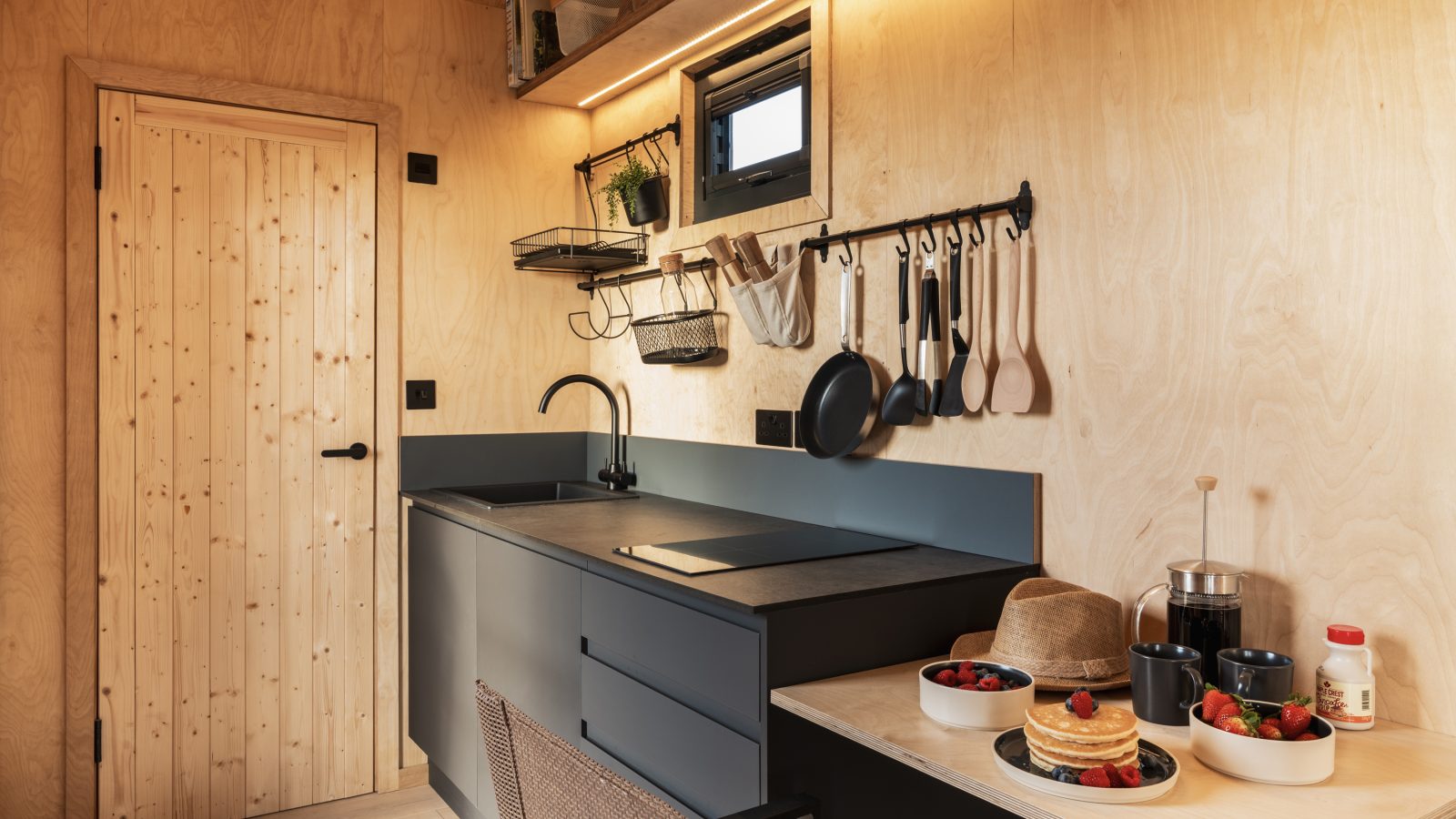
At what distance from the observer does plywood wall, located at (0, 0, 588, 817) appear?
103 inches

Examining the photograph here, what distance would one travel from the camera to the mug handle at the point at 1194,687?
4.43 ft

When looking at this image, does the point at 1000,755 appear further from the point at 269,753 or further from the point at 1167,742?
the point at 269,753

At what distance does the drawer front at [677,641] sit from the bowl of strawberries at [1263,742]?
0.65 m

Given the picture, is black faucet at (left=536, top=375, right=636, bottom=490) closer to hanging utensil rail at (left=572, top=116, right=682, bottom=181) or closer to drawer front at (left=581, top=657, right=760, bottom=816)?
hanging utensil rail at (left=572, top=116, right=682, bottom=181)

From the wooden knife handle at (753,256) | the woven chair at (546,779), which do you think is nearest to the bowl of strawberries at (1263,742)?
the woven chair at (546,779)

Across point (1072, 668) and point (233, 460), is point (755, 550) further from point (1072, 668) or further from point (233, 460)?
point (233, 460)

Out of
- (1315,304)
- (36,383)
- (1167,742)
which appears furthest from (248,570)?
(1315,304)

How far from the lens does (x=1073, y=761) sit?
116cm

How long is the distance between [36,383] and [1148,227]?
2695 millimetres

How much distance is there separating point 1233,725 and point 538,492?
2480 millimetres

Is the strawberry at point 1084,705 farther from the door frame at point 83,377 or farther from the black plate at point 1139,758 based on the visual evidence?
the door frame at point 83,377

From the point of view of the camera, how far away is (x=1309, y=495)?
4.86 feet

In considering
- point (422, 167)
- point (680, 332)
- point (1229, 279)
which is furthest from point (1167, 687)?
point (422, 167)

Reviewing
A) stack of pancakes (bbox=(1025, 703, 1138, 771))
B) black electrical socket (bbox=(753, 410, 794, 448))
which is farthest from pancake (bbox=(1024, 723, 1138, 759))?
black electrical socket (bbox=(753, 410, 794, 448))
